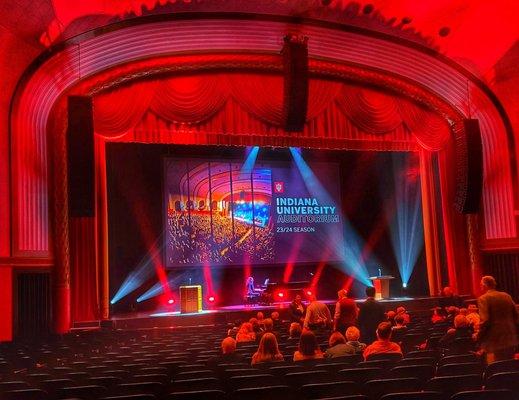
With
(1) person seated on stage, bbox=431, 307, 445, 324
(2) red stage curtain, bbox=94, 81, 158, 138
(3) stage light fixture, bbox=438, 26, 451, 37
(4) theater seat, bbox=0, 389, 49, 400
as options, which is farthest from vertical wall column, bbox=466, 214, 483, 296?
(4) theater seat, bbox=0, 389, 49, 400

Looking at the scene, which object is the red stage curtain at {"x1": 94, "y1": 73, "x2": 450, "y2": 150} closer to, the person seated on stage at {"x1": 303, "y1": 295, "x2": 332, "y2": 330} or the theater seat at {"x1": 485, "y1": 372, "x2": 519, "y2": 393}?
the person seated on stage at {"x1": 303, "y1": 295, "x2": 332, "y2": 330}

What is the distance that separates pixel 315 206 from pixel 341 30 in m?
5.90

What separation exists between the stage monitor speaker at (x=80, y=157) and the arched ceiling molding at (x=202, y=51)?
3.22 ft

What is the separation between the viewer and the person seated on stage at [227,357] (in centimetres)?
562

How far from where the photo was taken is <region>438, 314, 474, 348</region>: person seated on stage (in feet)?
20.3

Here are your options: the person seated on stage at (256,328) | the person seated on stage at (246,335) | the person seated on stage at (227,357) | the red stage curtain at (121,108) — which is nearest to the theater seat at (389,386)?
the person seated on stage at (227,357)

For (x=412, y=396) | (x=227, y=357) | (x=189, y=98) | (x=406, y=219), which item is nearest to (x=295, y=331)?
(x=227, y=357)

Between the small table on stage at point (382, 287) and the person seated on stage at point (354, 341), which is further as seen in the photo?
the small table on stage at point (382, 287)

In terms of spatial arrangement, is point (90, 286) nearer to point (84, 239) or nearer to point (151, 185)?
point (84, 239)

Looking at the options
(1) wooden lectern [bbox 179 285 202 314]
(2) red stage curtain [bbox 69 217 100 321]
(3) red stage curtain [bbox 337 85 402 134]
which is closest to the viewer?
(2) red stage curtain [bbox 69 217 100 321]

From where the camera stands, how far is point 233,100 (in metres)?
13.1

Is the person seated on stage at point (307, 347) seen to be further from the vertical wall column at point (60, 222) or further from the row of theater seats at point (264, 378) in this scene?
the vertical wall column at point (60, 222)

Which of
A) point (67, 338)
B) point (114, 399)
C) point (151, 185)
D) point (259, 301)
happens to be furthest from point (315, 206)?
point (114, 399)

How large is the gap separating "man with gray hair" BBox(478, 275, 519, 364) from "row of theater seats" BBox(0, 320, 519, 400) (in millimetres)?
717
